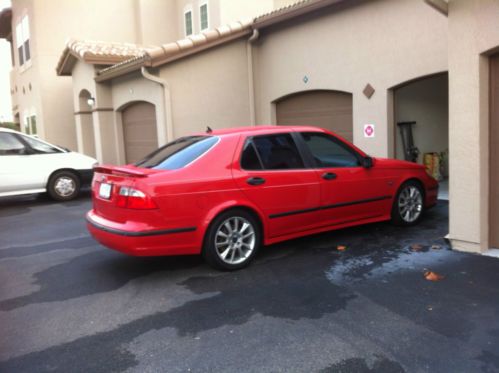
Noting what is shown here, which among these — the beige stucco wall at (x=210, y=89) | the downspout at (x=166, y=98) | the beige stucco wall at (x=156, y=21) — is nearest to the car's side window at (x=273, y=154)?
the downspout at (x=166, y=98)

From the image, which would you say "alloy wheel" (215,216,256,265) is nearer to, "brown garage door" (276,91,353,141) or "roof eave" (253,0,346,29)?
"brown garage door" (276,91,353,141)

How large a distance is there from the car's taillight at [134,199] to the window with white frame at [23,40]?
663 inches

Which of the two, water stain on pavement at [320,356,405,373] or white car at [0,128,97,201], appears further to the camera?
white car at [0,128,97,201]

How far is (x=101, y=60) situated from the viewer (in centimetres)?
1459

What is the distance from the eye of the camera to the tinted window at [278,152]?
5691 mm

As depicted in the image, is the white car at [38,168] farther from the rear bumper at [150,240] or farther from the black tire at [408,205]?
the black tire at [408,205]

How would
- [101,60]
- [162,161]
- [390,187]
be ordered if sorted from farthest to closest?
1. [101,60]
2. [390,187]
3. [162,161]

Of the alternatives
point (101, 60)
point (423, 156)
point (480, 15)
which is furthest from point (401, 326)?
point (101, 60)

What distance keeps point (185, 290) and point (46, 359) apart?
1.56 metres

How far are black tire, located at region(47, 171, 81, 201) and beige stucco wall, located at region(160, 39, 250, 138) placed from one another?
8.93 feet

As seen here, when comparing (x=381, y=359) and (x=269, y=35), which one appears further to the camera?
(x=269, y=35)

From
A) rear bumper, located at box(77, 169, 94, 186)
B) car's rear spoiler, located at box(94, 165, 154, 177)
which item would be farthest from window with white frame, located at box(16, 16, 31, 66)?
car's rear spoiler, located at box(94, 165, 154, 177)

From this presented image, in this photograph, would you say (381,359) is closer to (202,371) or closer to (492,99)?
(202,371)

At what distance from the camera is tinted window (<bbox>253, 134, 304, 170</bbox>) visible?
5.69 m
